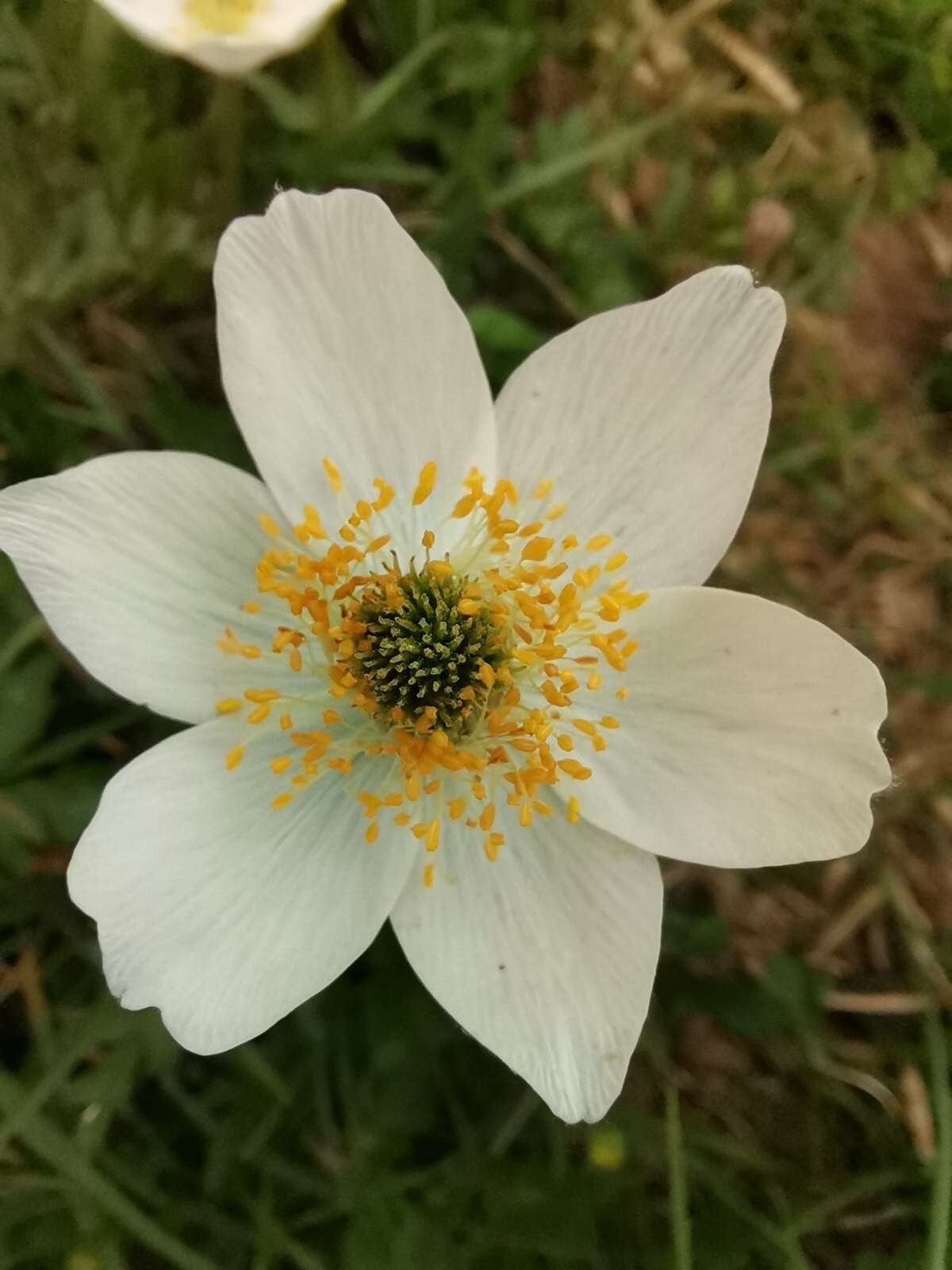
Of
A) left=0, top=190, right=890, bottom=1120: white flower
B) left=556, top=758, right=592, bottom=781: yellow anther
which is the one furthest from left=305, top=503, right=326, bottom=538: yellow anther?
left=556, top=758, right=592, bottom=781: yellow anther

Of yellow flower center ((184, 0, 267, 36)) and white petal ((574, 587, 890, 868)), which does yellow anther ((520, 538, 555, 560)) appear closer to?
white petal ((574, 587, 890, 868))

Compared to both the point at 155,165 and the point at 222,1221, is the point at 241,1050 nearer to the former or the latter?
the point at 222,1221

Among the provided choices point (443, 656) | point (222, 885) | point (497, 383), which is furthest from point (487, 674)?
point (497, 383)

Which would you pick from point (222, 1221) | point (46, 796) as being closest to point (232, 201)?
point (46, 796)

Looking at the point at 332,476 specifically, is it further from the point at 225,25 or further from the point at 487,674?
the point at 225,25

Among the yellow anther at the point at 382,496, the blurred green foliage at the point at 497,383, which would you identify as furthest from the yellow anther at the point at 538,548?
the blurred green foliage at the point at 497,383

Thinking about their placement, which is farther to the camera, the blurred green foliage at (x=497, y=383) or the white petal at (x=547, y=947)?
the blurred green foliage at (x=497, y=383)

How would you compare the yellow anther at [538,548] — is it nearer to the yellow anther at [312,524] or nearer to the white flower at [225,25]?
the yellow anther at [312,524]
